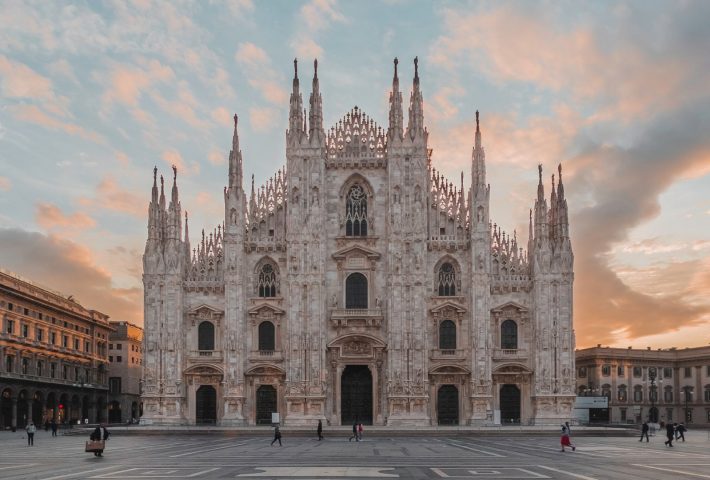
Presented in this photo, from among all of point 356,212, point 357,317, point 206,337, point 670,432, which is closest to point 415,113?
point 356,212

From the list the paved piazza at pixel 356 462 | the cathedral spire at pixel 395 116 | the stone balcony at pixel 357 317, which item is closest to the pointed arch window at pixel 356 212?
the cathedral spire at pixel 395 116

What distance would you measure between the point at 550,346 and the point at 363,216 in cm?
1811

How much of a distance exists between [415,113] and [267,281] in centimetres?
1825

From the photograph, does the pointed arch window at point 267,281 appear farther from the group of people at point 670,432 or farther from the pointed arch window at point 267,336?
the group of people at point 670,432

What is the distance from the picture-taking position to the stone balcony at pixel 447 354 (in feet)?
228

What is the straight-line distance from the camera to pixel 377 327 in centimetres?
6988

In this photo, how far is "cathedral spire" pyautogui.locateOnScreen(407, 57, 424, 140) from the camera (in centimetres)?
7175

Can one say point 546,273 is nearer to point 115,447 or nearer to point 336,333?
point 336,333

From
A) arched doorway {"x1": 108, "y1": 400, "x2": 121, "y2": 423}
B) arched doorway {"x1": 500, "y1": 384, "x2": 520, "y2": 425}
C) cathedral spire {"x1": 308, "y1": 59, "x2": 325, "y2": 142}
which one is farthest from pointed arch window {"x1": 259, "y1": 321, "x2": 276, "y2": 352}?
arched doorway {"x1": 108, "y1": 400, "x2": 121, "y2": 423}

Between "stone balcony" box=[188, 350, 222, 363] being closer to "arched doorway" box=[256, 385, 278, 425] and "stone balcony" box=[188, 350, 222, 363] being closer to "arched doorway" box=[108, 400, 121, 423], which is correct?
"arched doorway" box=[256, 385, 278, 425]

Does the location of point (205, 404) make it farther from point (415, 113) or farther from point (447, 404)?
point (415, 113)

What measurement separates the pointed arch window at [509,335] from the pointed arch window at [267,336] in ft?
59.7

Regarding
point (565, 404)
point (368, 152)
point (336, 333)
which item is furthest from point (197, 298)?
point (565, 404)

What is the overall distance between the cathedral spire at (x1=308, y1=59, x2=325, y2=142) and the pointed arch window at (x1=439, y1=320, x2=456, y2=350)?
17994mm
